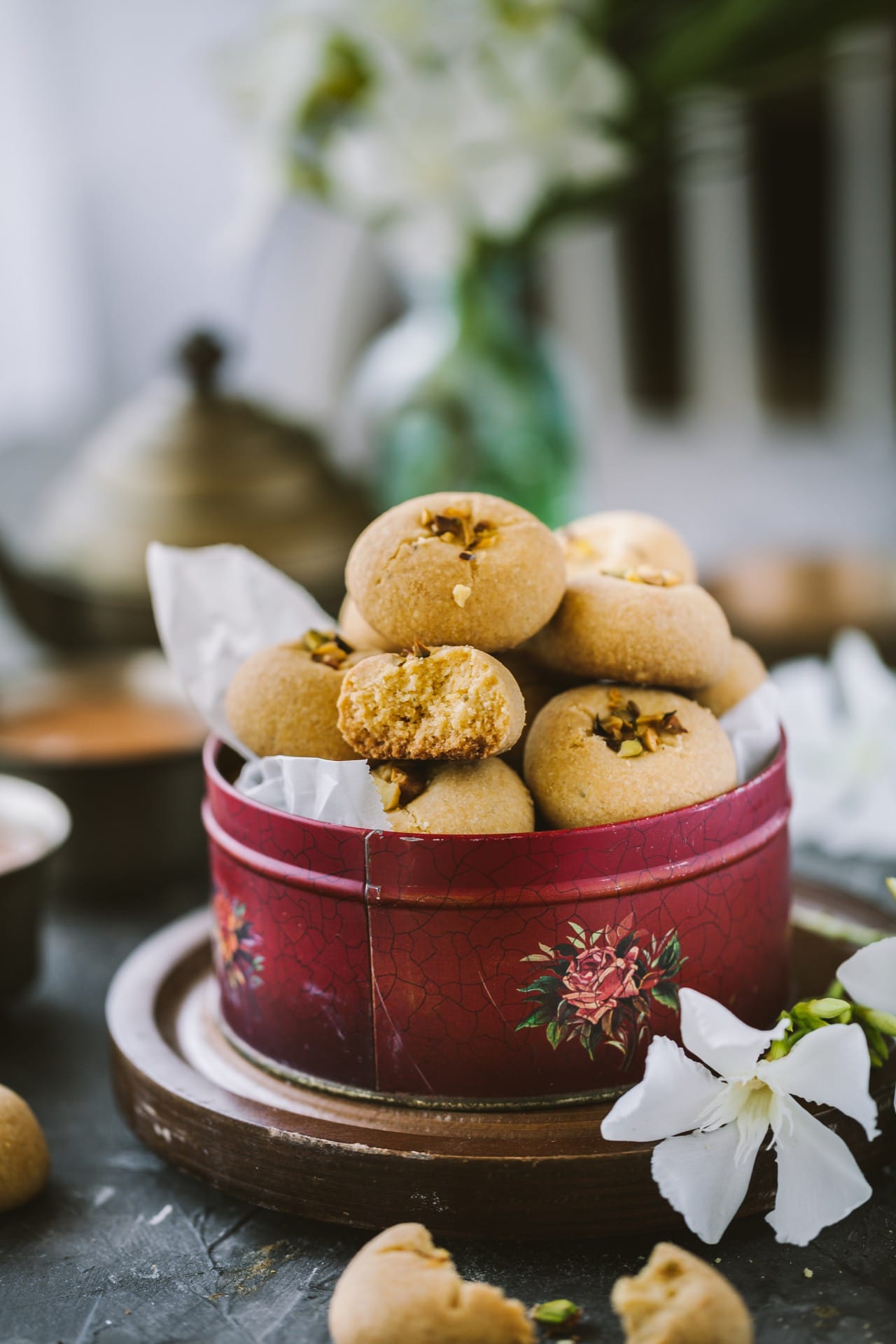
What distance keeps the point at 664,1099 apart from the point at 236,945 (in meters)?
0.25

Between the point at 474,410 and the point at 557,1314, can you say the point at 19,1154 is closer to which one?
the point at 557,1314

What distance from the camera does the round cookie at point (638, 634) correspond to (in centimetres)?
67

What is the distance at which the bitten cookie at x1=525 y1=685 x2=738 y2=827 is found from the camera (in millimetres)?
661

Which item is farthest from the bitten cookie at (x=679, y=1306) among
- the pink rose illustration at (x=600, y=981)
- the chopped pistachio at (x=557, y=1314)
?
the pink rose illustration at (x=600, y=981)

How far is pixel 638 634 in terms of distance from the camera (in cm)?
67

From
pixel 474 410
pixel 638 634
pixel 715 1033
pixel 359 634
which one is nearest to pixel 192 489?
pixel 474 410

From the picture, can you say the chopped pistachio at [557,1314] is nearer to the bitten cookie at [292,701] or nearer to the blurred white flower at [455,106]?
the bitten cookie at [292,701]

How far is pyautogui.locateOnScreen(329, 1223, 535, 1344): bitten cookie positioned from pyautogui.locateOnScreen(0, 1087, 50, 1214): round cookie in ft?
0.68

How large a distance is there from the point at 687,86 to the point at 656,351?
1.61 meters

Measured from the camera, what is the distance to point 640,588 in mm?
684

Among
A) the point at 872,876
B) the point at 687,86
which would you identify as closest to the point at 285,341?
the point at 687,86

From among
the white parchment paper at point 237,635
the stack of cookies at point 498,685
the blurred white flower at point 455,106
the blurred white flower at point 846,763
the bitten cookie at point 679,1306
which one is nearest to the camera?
the bitten cookie at point 679,1306

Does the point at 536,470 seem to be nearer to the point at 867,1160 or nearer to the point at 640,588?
the point at 640,588

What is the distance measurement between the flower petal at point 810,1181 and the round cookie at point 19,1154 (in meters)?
0.37
